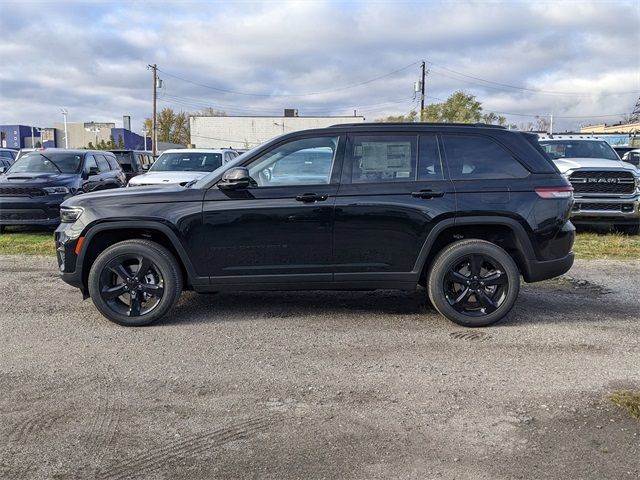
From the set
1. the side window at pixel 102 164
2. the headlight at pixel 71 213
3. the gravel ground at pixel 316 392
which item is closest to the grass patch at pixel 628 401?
the gravel ground at pixel 316 392

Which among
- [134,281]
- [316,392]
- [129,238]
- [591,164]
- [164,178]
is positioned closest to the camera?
[316,392]

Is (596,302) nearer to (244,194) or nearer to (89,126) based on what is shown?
(244,194)

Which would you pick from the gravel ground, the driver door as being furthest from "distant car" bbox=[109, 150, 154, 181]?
the driver door

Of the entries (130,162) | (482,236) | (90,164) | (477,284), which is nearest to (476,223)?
(482,236)

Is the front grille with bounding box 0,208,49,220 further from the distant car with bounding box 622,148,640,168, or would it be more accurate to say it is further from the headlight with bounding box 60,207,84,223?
the distant car with bounding box 622,148,640,168

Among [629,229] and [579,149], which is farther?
[579,149]

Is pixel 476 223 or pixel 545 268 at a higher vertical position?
pixel 476 223

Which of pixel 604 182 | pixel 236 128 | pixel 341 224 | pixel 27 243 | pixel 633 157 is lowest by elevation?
pixel 27 243

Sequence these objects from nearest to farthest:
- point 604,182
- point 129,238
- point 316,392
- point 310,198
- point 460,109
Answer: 1. point 316,392
2. point 310,198
3. point 129,238
4. point 604,182
5. point 460,109

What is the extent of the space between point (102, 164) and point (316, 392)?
1118cm

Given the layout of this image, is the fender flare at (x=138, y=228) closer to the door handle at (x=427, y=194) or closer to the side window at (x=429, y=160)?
the door handle at (x=427, y=194)

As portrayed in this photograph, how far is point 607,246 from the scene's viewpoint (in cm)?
1034

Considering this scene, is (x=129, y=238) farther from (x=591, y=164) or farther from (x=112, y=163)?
(x=112, y=163)

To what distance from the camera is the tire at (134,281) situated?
17.6 feet
